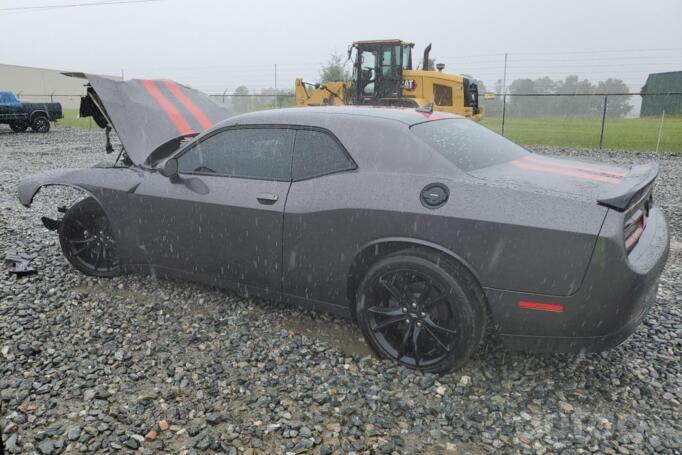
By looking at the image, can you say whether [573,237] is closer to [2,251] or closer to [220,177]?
[220,177]

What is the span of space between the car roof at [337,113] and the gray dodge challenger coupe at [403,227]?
0.02m

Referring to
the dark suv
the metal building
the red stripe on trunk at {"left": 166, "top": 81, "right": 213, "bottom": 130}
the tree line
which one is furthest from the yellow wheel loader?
the metal building

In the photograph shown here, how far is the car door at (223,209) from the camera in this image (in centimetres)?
333

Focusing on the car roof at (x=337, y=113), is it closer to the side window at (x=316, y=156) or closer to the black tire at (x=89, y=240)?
the side window at (x=316, y=156)

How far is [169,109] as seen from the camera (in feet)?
16.1

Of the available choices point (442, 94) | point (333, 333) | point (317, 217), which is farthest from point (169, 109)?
point (442, 94)

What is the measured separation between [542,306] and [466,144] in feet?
3.93

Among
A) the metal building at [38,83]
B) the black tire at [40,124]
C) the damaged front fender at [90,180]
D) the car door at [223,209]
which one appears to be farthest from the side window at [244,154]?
the metal building at [38,83]

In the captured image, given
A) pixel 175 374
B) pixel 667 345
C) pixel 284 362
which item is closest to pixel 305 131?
pixel 284 362

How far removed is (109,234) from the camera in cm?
429

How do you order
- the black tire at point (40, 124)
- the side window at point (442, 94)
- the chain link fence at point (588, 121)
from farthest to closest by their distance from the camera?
the black tire at point (40, 124) < the chain link fence at point (588, 121) < the side window at point (442, 94)

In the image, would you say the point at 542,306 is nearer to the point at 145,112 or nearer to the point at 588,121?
the point at 145,112

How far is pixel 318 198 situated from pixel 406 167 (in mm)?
582

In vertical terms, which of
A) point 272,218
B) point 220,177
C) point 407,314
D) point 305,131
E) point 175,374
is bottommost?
point 175,374
